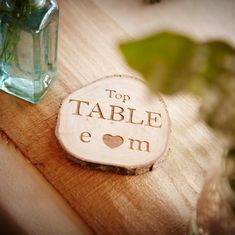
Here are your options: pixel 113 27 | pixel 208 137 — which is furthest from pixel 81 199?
pixel 113 27

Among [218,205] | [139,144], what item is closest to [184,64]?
[218,205]

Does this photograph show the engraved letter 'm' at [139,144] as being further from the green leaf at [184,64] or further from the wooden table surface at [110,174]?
the green leaf at [184,64]

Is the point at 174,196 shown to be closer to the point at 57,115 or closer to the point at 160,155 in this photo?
the point at 160,155

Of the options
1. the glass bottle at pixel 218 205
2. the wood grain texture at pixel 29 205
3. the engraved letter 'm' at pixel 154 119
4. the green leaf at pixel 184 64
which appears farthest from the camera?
the engraved letter 'm' at pixel 154 119

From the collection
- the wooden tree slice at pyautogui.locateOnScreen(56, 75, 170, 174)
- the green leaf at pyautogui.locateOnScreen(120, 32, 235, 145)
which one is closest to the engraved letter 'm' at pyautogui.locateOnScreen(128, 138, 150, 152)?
the wooden tree slice at pyautogui.locateOnScreen(56, 75, 170, 174)

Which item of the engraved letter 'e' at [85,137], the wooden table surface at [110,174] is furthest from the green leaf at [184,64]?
the engraved letter 'e' at [85,137]
